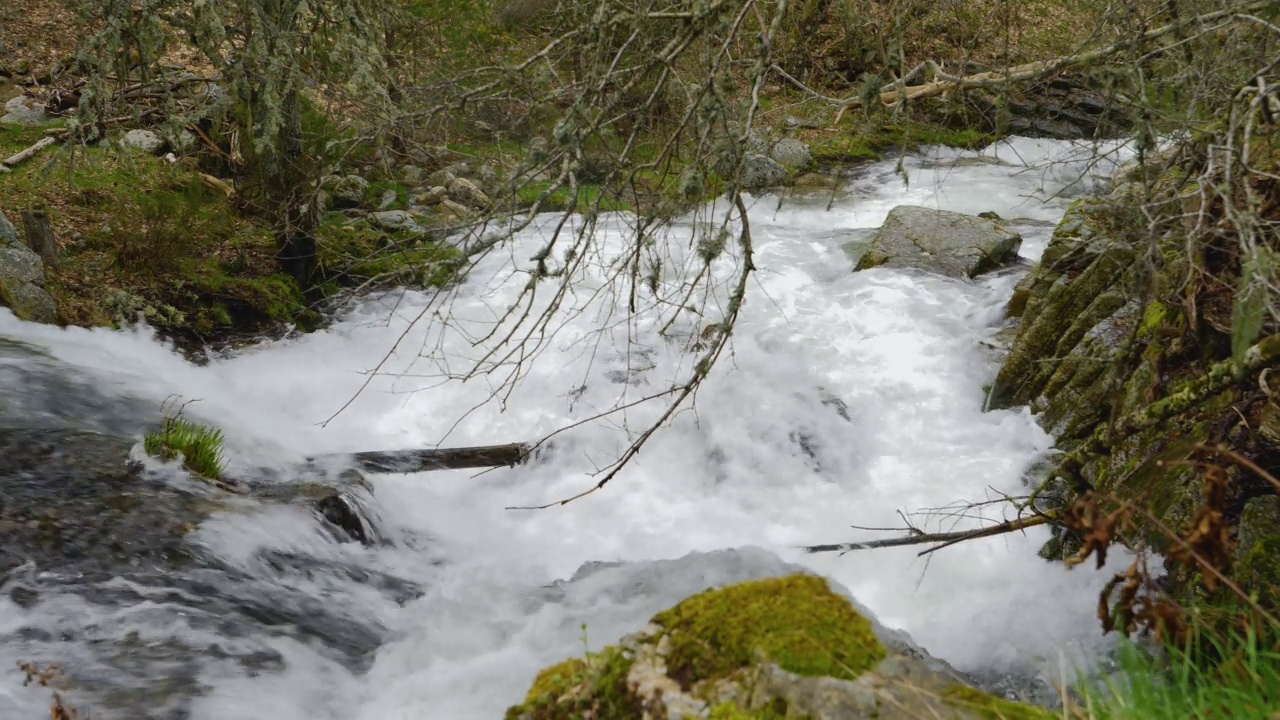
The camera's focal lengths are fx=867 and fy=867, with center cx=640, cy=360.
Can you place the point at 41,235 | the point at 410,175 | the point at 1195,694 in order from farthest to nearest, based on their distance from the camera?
1. the point at 410,175
2. the point at 41,235
3. the point at 1195,694

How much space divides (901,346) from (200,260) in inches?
267

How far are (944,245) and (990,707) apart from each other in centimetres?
814

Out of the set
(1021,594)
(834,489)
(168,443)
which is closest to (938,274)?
(834,489)

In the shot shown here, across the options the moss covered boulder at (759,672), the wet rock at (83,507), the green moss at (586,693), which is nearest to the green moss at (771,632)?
the moss covered boulder at (759,672)

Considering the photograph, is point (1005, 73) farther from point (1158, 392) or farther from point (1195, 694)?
point (1195, 694)

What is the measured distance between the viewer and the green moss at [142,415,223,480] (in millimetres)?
Result: 5254

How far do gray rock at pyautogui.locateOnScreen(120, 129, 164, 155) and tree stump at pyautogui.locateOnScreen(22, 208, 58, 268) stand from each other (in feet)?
8.94

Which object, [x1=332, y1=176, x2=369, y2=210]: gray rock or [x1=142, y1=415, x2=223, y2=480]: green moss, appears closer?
[x1=142, y1=415, x2=223, y2=480]: green moss

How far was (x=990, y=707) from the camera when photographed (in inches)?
78.0

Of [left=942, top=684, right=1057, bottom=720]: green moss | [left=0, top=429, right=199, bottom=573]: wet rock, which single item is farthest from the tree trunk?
[left=942, top=684, right=1057, bottom=720]: green moss

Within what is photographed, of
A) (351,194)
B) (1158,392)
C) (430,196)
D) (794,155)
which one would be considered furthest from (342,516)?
(794,155)

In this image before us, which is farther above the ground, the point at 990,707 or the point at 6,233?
the point at 6,233

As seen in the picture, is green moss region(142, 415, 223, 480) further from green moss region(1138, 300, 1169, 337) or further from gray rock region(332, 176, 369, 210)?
gray rock region(332, 176, 369, 210)

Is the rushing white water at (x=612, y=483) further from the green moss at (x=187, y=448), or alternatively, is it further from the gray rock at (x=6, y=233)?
the gray rock at (x=6, y=233)
